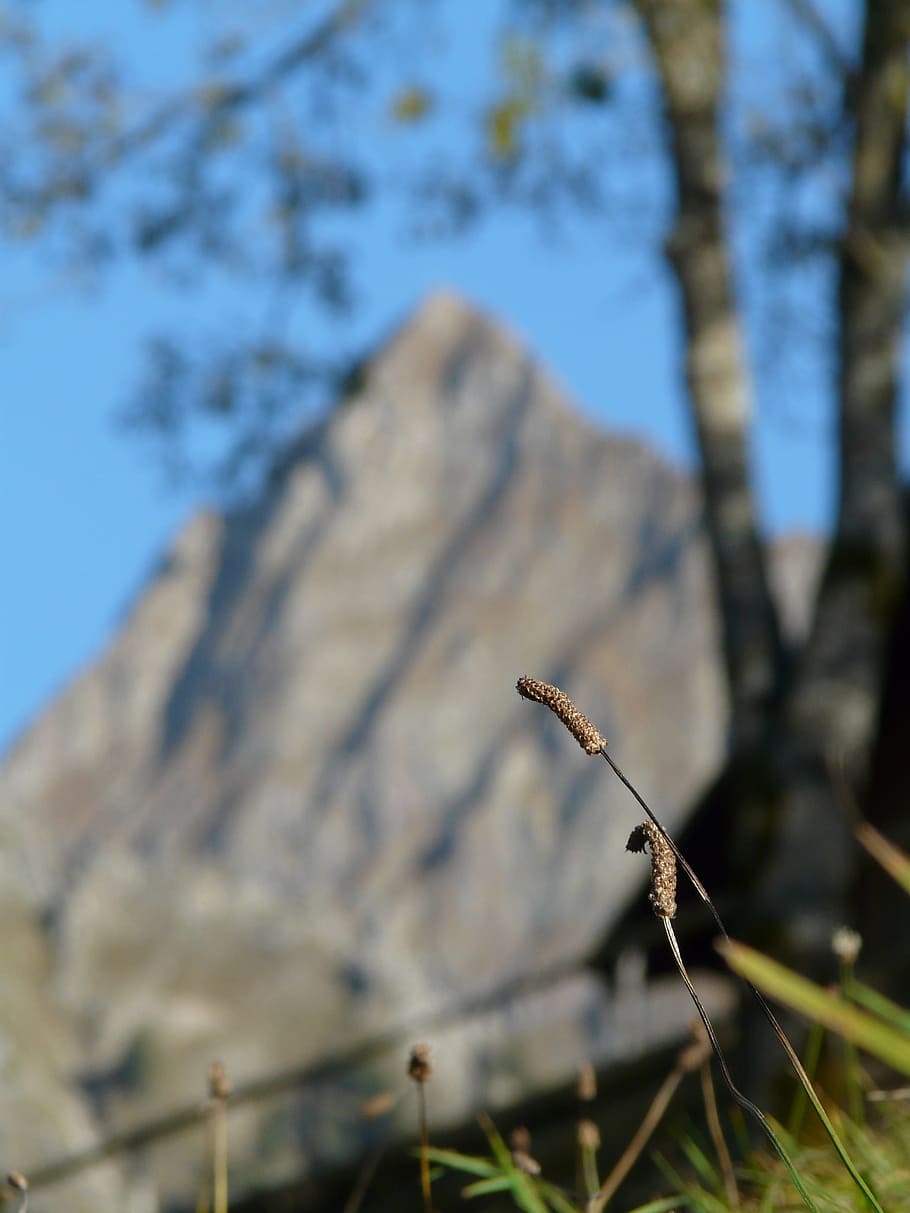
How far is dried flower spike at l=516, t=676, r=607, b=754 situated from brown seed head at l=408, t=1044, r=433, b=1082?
0.63 meters

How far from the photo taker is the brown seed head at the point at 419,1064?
1.72 metres

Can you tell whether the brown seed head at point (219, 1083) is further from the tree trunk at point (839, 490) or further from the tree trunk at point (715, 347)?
the tree trunk at point (715, 347)

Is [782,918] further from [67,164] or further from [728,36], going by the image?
[67,164]

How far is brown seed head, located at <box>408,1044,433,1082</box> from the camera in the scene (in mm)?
1717

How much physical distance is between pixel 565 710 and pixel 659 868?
5.1 inches

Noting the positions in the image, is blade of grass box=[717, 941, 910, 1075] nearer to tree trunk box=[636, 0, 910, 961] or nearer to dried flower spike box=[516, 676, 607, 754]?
dried flower spike box=[516, 676, 607, 754]

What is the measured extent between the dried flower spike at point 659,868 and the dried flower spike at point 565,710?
7 cm

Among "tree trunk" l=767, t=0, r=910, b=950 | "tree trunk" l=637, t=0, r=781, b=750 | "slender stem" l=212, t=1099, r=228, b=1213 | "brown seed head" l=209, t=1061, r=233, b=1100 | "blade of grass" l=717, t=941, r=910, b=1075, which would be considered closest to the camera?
"blade of grass" l=717, t=941, r=910, b=1075

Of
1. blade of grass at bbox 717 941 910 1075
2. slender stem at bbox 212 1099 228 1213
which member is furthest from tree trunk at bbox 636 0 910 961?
blade of grass at bbox 717 941 910 1075

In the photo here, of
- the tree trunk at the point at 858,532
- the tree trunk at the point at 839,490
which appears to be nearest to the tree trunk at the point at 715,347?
the tree trunk at the point at 839,490

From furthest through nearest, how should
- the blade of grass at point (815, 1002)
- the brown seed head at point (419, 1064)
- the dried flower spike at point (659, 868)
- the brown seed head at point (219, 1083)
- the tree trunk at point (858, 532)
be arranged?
1. the tree trunk at point (858, 532)
2. the brown seed head at point (219, 1083)
3. the brown seed head at point (419, 1064)
4. the dried flower spike at point (659, 868)
5. the blade of grass at point (815, 1002)

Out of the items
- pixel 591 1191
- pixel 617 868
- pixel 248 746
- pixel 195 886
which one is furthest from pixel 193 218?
pixel 248 746

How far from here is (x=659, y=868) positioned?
115 cm

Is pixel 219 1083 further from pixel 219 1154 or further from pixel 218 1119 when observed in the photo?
pixel 219 1154
